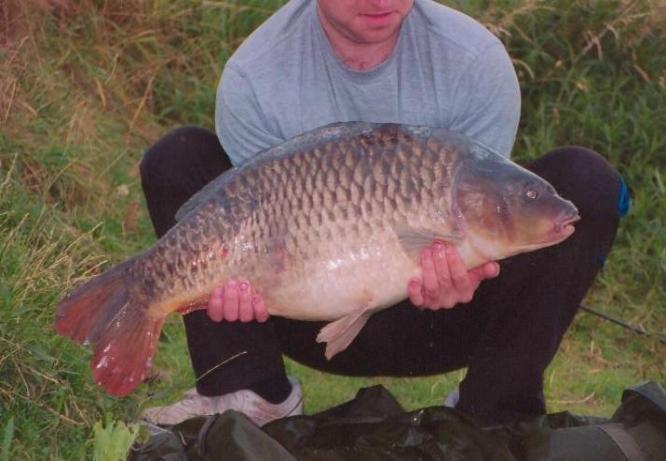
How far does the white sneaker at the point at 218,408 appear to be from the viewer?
2432 mm

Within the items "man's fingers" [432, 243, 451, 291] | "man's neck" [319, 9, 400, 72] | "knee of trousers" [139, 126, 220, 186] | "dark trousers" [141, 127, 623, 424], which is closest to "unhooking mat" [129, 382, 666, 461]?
"dark trousers" [141, 127, 623, 424]

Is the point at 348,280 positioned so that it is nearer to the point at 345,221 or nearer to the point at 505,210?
the point at 345,221

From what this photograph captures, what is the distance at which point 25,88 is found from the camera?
350cm

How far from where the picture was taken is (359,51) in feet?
7.50

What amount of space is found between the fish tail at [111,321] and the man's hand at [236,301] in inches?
4.0

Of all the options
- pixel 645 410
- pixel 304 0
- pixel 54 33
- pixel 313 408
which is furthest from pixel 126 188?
pixel 645 410

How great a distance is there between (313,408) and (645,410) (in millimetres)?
809

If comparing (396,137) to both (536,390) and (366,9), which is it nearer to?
(366,9)

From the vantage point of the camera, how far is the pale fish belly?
200 cm

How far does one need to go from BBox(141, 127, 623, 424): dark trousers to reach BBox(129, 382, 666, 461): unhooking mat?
3.3 inches

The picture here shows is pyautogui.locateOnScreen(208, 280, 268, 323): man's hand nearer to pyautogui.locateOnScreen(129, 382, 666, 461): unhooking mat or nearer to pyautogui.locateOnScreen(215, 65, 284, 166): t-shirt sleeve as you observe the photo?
pyautogui.locateOnScreen(129, 382, 666, 461): unhooking mat

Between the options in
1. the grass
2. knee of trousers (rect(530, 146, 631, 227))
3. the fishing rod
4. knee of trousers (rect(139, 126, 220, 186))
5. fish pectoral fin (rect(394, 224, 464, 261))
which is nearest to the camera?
fish pectoral fin (rect(394, 224, 464, 261))

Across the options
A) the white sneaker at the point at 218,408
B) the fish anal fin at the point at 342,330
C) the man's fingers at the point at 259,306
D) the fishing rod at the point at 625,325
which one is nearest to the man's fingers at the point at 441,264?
the fish anal fin at the point at 342,330

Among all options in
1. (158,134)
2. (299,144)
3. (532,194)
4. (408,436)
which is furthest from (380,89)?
(158,134)
